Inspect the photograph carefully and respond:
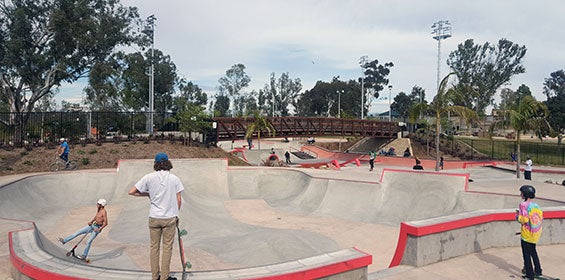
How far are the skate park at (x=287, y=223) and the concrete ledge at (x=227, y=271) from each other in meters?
0.02

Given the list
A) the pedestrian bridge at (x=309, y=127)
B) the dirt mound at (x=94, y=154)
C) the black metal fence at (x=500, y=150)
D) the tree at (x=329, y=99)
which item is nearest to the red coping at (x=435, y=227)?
the dirt mound at (x=94, y=154)

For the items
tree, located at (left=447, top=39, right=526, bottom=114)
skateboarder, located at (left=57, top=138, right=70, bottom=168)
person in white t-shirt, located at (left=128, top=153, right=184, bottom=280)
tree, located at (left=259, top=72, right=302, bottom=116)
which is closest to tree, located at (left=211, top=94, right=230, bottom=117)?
tree, located at (left=259, top=72, right=302, bottom=116)

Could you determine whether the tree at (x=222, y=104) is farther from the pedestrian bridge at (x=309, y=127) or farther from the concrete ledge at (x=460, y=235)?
the concrete ledge at (x=460, y=235)

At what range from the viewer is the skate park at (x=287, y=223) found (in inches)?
218

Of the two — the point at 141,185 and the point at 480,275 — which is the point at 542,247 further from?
the point at 141,185

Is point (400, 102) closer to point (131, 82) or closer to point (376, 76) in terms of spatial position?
point (376, 76)

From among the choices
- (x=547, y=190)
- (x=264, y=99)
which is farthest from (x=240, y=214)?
(x=264, y=99)

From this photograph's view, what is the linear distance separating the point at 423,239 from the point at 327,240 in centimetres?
532

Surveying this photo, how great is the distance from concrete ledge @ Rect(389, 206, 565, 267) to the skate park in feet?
0.07

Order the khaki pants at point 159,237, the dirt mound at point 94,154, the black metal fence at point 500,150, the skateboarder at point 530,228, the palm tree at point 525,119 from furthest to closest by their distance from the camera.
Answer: the black metal fence at point 500,150 → the palm tree at point 525,119 → the dirt mound at point 94,154 → the skateboarder at point 530,228 → the khaki pants at point 159,237

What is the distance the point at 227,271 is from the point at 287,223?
9036 millimetres

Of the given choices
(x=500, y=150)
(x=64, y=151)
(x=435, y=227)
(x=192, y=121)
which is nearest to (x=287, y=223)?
(x=435, y=227)

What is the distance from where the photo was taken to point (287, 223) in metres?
13.2

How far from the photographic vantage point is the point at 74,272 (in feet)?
13.7
